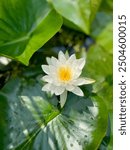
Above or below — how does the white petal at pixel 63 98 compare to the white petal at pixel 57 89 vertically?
below

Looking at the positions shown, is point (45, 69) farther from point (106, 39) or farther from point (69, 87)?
point (106, 39)

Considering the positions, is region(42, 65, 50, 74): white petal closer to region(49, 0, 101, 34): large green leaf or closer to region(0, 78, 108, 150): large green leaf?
region(0, 78, 108, 150): large green leaf

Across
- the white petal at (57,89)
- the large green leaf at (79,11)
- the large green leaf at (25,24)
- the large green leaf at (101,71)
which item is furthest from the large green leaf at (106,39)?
the white petal at (57,89)

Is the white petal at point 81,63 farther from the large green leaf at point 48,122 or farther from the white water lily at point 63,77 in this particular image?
the large green leaf at point 48,122

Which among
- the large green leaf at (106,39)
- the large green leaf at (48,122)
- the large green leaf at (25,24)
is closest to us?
the large green leaf at (48,122)

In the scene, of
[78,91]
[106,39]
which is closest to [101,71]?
[106,39]

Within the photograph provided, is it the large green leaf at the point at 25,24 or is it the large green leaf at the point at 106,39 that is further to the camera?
the large green leaf at the point at 106,39

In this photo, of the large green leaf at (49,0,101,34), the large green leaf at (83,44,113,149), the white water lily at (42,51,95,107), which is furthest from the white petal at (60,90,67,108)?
the large green leaf at (49,0,101,34)

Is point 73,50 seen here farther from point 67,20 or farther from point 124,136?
point 124,136
